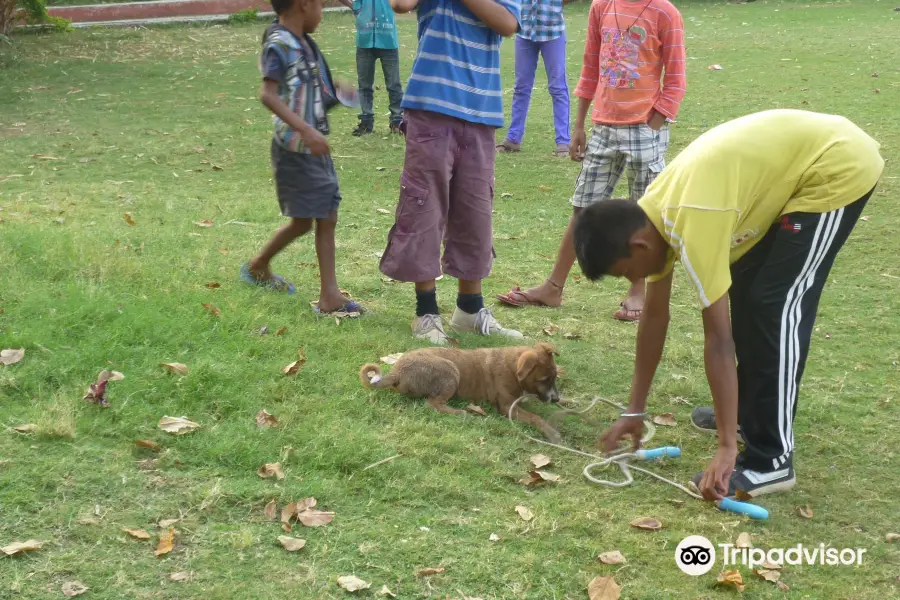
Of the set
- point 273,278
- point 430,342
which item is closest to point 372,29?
point 273,278

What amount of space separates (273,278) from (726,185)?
130 inches

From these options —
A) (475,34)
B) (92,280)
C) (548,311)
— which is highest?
(475,34)

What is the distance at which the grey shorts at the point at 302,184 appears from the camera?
5301 millimetres

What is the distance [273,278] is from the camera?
5.84 meters

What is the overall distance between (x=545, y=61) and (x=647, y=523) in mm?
7698

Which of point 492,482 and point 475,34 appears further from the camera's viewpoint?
point 475,34

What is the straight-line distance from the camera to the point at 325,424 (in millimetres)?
4133

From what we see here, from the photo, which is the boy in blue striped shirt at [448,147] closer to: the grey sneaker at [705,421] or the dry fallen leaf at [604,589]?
the grey sneaker at [705,421]

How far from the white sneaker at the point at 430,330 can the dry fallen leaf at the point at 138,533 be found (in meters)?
2.27

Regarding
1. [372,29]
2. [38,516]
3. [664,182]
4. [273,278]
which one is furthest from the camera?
[372,29]

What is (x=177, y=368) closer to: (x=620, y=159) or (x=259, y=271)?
(x=259, y=271)

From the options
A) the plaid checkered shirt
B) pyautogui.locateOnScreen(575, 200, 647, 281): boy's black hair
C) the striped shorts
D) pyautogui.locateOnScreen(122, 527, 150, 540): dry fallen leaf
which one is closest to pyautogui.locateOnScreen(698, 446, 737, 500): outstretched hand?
pyautogui.locateOnScreen(575, 200, 647, 281): boy's black hair

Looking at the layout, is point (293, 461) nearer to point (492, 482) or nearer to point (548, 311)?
point (492, 482)
